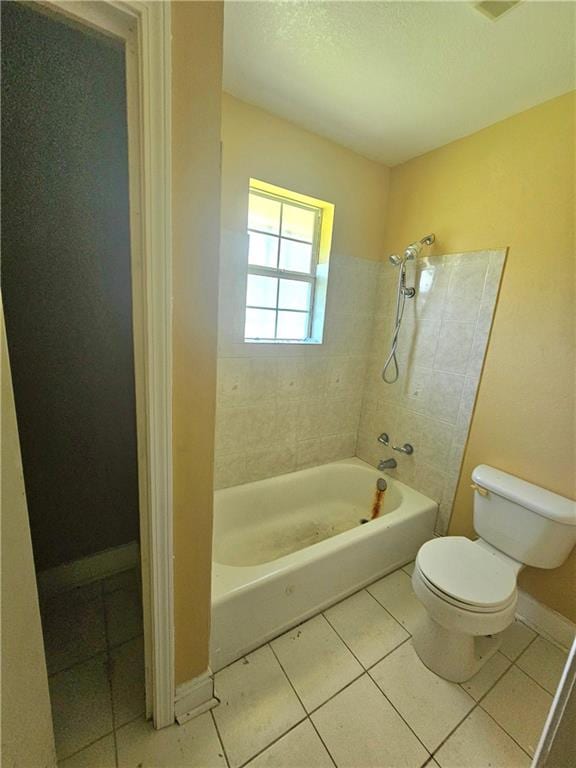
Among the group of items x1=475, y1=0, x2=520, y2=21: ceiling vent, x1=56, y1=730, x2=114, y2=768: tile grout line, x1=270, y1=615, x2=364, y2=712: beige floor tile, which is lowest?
x1=270, y1=615, x2=364, y2=712: beige floor tile

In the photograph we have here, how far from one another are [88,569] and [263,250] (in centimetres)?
197

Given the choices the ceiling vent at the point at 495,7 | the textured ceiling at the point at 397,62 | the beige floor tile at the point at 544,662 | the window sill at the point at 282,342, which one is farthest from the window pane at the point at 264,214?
the beige floor tile at the point at 544,662

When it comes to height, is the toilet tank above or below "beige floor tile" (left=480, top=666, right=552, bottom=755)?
above

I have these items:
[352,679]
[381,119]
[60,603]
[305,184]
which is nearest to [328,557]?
[352,679]

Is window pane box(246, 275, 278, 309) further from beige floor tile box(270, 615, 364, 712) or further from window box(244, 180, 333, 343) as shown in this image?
beige floor tile box(270, 615, 364, 712)

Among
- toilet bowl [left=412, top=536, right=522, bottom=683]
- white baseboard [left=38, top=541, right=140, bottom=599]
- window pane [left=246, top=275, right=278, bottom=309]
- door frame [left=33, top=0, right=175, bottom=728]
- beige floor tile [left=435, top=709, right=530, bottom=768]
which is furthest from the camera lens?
window pane [left=246, top=275, right=278, bottom=309]

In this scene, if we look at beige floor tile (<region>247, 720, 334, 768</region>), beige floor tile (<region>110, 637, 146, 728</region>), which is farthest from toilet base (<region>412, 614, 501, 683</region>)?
beige floor tile (<region>110, 637, 146, 728</region>)

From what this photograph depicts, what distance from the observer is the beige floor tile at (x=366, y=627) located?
1.31 m

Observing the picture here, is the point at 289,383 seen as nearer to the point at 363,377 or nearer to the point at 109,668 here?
the point at 363,377

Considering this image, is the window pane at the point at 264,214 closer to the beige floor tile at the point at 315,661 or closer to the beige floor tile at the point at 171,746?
the beige floor tile at the point at 315,661

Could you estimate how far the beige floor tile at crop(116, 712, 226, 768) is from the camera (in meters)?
0.93

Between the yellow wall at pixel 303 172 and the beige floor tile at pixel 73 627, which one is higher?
the yellow wall at pixel 303 172

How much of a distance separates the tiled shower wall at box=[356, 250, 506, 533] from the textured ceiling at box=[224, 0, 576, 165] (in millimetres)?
660

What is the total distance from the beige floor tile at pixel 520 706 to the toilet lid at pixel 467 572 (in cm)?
41
